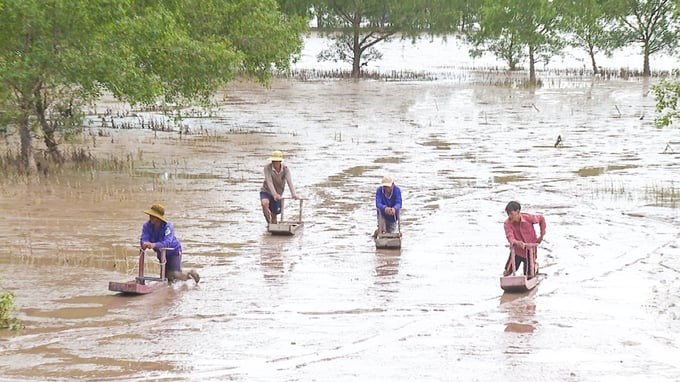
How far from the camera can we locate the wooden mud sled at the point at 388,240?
53.8 feet

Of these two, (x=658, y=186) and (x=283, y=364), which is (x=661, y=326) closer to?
(x=283, y=364)

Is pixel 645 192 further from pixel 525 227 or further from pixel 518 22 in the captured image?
pixel 518 22

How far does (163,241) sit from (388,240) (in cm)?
411

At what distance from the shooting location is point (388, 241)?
16.4 m

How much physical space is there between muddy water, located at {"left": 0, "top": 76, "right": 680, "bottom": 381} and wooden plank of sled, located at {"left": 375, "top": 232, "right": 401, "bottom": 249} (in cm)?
20

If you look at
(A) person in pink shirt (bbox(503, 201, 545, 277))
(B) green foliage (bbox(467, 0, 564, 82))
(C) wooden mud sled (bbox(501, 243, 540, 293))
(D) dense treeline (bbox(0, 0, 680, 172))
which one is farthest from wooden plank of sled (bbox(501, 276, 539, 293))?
(B) green foliage (bbox(467, 0, 564, 82))

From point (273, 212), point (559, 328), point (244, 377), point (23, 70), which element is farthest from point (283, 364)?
point (23, 70)

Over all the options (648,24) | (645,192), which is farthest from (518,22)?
(645,192)

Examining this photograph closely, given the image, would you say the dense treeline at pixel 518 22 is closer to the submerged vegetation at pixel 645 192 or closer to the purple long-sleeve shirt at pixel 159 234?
the submerged vegetation at pixel 645 192

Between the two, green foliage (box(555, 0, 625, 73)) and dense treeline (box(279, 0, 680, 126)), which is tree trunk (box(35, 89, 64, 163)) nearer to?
dense treeline (box(279, 0, 680, 126))

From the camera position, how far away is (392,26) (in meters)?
67.8

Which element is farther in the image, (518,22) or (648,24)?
(648,24)

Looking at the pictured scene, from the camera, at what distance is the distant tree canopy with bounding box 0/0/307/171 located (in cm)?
2128

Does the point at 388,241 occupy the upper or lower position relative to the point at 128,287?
upper
